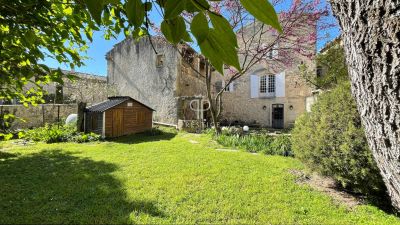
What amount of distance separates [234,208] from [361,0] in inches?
141

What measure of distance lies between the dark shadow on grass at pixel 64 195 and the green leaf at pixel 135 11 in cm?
325

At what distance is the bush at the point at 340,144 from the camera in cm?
365

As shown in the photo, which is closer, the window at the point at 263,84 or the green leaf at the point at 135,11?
the green leaf at the point at 135,11

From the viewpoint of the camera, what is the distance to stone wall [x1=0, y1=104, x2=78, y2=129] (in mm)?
12303

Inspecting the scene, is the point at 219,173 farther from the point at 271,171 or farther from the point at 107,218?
the point at 107,218

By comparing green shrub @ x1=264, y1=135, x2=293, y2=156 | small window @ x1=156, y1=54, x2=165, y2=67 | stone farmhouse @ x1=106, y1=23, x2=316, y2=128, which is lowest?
green shrub @ x1=264, y1=135, x2=293, y2=156

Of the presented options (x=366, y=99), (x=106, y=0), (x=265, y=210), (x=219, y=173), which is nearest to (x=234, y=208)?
(x=265, y=210)

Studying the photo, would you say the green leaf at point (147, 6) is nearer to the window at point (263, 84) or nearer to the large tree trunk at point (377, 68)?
the large tree trunk at point (377, 68)

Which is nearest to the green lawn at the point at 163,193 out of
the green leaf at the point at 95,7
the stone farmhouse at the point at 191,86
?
the green leaf at the point at 95,7

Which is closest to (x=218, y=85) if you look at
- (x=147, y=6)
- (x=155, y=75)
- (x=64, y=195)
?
(x=155, y=75)

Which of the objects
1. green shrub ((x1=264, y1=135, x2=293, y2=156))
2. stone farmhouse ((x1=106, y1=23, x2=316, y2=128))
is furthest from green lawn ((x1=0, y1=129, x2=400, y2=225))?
stone farmhouse ((x1=106, y1=23, x2=316, y2=128))

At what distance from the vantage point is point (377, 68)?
52cm

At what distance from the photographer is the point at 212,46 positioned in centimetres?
48

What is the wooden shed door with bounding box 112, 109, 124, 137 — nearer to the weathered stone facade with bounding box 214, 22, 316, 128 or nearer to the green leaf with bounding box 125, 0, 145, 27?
the weathered stone facade with bounding box 214, 22, 316, 128
